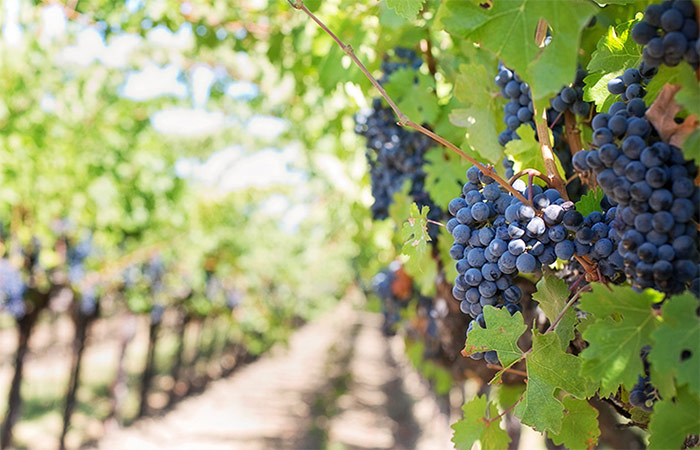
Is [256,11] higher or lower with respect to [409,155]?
higher

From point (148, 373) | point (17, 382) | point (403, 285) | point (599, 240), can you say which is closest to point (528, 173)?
point (599, 240)

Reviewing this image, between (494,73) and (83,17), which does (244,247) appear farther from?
(494,73)

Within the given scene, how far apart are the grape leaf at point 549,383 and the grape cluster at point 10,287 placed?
6.49 metres

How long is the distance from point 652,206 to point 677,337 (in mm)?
196

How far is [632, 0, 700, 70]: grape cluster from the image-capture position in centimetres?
87

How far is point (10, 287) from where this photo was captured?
6.33 metres

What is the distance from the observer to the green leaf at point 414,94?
207 cm

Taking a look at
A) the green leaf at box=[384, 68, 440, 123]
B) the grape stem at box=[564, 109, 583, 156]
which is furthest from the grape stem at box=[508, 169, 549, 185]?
the green leaf at box=[384, 68, 440, 123]

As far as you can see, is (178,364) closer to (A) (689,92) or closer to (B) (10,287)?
(B) (10,287)

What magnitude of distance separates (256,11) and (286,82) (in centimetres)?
153

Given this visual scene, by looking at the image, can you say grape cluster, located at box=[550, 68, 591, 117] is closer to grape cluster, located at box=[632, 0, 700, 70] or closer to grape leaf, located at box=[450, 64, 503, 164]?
grape leaf, located at box=[450, 64, 503, 164]

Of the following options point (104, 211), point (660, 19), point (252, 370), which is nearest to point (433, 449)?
point (104, 211)

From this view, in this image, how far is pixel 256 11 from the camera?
3.34 m

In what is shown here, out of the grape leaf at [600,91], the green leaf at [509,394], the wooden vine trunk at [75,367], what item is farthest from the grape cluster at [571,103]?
the wooden vine trunk at [75,367]
